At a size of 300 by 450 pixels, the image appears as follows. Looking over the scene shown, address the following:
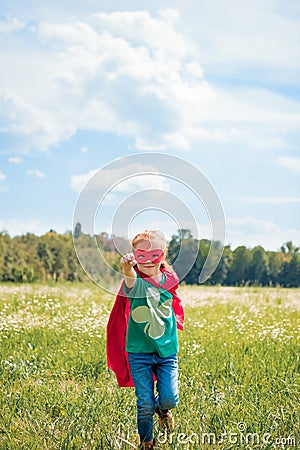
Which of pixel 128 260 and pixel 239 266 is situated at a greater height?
pixel 239 266

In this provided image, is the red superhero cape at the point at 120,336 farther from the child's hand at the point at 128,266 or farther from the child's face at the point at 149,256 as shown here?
the child's hand at the point at 128,266

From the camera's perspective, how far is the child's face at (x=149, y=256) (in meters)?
4.63

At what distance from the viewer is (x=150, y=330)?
14.8 ft

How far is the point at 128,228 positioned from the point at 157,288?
21.6 inches

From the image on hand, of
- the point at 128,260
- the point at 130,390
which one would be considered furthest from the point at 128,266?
the point at 130,390

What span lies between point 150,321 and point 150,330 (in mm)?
77

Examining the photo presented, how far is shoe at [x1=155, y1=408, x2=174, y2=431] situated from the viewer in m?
4.67

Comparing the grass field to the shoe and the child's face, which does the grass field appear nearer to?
the shoe

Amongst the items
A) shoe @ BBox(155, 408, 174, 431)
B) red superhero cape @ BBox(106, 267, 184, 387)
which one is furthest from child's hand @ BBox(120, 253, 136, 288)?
shoe @ BBox(155, 408, 174, 431)

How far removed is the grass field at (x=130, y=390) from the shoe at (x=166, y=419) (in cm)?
6

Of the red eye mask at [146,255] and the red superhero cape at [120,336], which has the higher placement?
the red eye mask at [146,255]

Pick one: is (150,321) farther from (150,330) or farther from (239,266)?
(239,266)

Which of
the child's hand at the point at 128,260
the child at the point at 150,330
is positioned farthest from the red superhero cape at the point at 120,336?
the child's hand at the point at 128,260

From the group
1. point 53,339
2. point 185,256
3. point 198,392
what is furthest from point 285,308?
point 185,256
